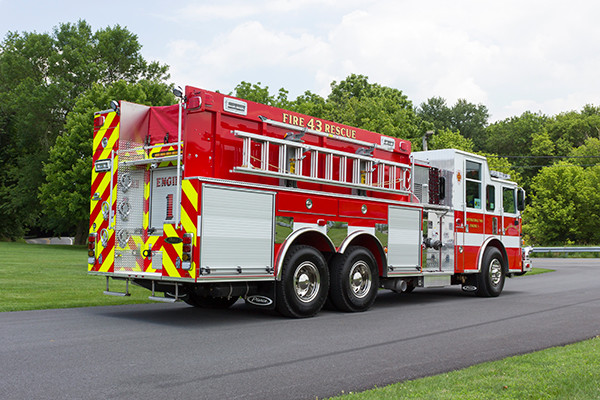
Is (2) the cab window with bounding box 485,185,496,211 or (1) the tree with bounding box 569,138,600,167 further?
(1) the tree with bounding box 569,138,600,167

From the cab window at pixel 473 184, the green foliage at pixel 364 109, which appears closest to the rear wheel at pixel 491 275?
the cab window at pixel 473 184

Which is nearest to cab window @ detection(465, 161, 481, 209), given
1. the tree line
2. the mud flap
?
the mud flap

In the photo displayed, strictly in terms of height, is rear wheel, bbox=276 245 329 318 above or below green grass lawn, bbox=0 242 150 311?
above

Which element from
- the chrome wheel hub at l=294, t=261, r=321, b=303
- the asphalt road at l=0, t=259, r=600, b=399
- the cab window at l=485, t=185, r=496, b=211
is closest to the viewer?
the asphalt road at l=0, t=259, r=600, b=399

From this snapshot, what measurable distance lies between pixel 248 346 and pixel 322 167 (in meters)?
4.05

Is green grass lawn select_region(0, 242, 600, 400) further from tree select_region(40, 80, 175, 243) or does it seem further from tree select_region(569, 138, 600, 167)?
tree select_region(569, 138, 600, 167)

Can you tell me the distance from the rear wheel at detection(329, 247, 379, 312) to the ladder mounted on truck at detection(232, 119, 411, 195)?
122cm

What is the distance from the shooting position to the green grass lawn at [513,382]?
4680mm

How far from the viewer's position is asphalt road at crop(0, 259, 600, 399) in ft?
16.9

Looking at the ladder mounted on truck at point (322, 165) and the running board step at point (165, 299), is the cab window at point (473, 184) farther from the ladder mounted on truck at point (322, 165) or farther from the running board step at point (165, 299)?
the running board step at point (165, 299)

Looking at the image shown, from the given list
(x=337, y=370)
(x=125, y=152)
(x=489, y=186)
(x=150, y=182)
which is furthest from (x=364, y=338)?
(x=489, y=186)

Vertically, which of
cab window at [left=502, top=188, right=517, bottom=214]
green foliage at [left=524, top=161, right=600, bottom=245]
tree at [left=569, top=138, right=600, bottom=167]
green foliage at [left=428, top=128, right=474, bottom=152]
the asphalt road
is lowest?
the asphalt road

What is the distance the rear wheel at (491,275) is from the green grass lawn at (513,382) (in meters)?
7.27

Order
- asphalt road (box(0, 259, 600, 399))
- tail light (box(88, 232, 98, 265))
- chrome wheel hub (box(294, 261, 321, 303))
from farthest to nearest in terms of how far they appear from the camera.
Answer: tail light (box(88, 232, 98, 265)) < chrome wheel hub (box(294, 261, 321, 303)) < asphalt road (box(0, 259, 600, 399))
